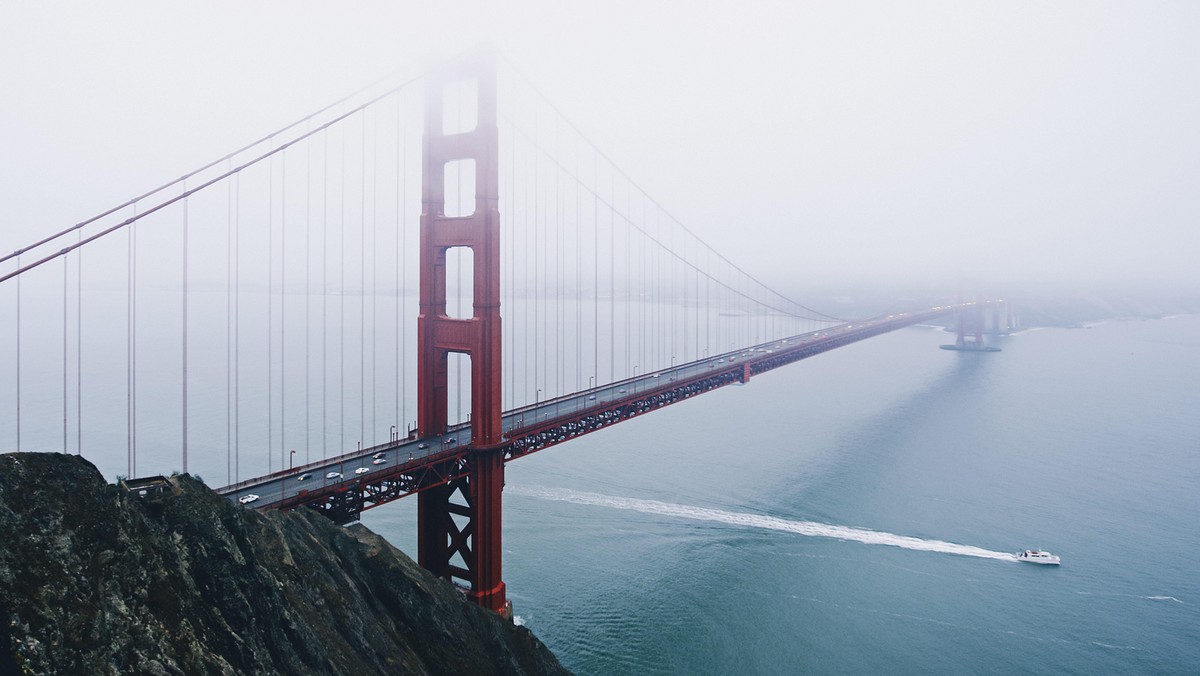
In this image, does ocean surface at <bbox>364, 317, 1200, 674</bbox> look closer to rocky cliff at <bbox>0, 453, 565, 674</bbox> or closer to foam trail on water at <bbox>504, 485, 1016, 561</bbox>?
foam trail on water at <bbox>504, 485, 1016, 561</bbox>

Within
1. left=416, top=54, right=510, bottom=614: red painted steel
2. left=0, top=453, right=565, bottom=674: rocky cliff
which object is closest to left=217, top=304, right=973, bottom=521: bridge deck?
left=416, top=54, right=510, bottom=614: red painted steel

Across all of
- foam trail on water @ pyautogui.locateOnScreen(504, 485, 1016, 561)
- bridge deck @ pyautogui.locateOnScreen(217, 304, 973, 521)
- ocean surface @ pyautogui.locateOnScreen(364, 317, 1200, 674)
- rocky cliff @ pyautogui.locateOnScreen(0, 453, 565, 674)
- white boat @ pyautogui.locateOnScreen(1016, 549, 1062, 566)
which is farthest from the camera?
foam trail on water @ pyautogui.locateOnScreen(504, 485, 1016, 561)

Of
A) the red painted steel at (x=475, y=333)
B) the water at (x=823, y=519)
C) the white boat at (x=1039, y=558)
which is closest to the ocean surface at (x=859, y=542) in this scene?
the water at (x=823, y=519)

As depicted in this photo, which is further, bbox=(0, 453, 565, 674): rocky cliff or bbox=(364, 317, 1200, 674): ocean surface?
bbox=(364, 317, 1200, 674): ocean surface

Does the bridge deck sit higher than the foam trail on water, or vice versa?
the bridge deck

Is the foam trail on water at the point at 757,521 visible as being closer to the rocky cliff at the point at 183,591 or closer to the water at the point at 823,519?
the water at the point at 823,519

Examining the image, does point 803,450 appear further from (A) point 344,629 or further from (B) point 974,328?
(B) point 974,328

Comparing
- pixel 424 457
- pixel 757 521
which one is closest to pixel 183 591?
pixel 424 457

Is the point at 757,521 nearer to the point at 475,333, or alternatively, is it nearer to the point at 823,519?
the point at 823,519
